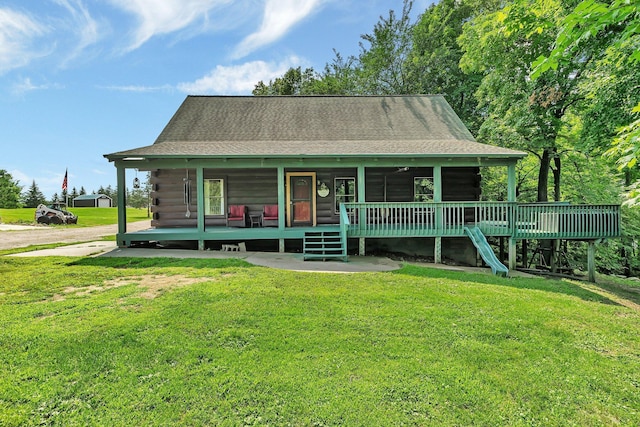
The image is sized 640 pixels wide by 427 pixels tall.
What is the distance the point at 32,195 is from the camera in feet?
198

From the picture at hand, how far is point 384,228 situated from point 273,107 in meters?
8.81

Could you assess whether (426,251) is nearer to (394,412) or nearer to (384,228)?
(384,228)

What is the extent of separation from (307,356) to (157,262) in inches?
246

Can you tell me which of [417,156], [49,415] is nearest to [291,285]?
[49,415]

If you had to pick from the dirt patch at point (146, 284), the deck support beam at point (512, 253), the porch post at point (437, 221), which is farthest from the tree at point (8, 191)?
the deck support beam at point (512, 253)

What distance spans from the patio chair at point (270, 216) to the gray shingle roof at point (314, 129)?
2448mm

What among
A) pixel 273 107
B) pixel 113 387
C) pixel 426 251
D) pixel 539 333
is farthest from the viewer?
pixel 273 107

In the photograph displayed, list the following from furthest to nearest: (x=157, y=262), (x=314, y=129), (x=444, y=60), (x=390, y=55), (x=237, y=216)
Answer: (x=390, y=55) < (x=444, y=60) < (x=314, y=129) < (x=237, y=216) < (x=157, y=262)

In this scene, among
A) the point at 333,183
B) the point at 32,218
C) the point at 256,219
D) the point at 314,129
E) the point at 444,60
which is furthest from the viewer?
the point at 32,218

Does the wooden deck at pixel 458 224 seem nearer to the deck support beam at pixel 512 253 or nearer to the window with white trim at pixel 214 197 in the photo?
the deck support beam at pixel 512 253

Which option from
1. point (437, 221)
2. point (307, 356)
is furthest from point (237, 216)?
point (307, 356)

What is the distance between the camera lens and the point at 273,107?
15578 mm

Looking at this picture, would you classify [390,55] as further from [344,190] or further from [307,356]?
[307,356]

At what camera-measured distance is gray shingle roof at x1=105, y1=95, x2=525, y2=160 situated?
1086 cm
